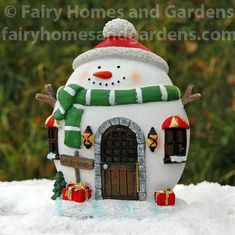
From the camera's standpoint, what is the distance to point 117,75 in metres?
3.08

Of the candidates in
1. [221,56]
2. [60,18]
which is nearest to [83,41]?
[60,18]

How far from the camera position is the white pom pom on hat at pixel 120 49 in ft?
10.3

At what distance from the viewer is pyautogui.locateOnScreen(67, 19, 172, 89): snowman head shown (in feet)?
10.1

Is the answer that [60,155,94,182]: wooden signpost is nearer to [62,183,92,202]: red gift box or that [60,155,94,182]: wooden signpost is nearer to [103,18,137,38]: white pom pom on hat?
[62,183,92,202]: red gift box

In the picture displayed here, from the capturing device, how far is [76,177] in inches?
124

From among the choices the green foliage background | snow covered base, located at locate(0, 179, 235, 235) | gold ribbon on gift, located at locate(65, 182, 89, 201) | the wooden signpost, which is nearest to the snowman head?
the wooden signpost

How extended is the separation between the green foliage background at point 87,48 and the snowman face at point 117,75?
6.53ft

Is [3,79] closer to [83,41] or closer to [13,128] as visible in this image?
[13,128]

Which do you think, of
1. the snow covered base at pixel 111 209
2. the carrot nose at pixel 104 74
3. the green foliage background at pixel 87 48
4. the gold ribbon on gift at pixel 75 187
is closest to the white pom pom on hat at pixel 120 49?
the carrot nose at pixel 104 74

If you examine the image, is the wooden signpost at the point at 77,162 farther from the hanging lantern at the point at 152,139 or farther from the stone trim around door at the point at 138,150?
the hanging lantern at the point at 152,139

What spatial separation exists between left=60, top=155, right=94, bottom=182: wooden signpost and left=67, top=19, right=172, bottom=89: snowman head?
42 centimetres

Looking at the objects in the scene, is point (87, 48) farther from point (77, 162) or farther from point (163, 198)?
point (163, 198)

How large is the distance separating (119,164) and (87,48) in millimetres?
2418

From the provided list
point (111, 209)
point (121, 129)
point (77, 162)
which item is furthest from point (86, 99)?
point (111, 209)
